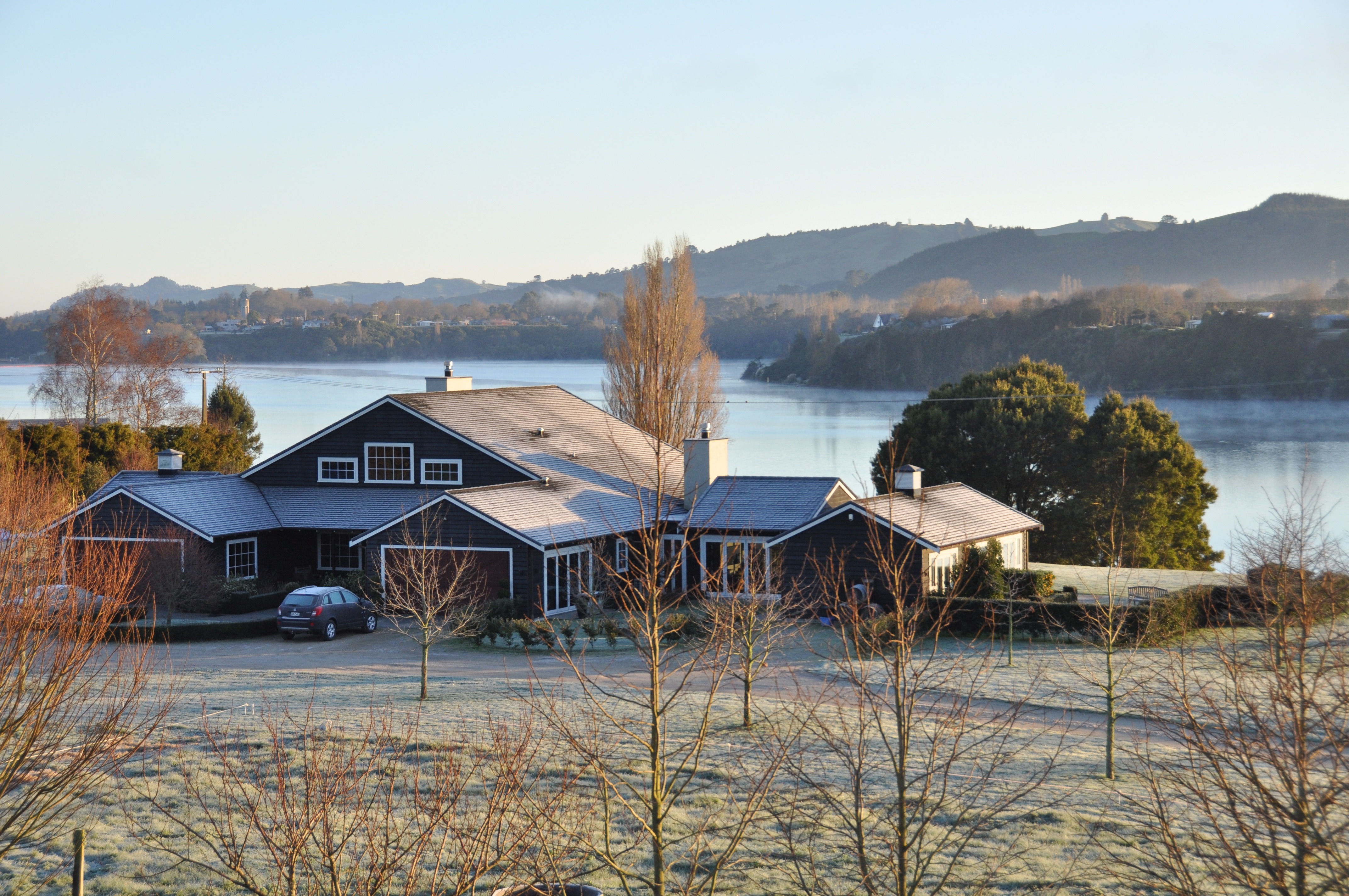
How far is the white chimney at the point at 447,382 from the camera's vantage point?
133ft

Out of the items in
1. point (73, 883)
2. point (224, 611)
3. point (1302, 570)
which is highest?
point (1302, 570)

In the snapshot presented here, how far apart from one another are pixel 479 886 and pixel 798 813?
148 inches

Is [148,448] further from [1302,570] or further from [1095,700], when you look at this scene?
[1302,570]

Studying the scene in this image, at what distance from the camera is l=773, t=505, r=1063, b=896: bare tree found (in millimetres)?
8219

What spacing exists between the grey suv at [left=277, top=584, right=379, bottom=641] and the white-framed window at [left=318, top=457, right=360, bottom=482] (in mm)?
6833

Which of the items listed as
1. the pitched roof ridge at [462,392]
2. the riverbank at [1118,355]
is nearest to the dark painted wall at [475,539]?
the pitched roof ridge at [462,392]

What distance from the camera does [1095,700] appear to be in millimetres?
20516

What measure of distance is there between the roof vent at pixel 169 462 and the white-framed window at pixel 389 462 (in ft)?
18.9

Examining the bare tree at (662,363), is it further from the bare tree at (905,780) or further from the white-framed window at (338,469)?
the bare tree at (905,780)

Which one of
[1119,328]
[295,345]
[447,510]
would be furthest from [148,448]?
[1119,328]

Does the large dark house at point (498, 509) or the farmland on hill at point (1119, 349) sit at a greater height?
the farmland on hill at point (1119, 349)

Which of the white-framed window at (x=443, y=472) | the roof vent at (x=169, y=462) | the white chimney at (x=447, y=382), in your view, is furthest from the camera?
the white chimney at (x=447, y=382)

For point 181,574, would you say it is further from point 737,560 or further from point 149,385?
point 149,385

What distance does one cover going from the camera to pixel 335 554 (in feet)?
112
